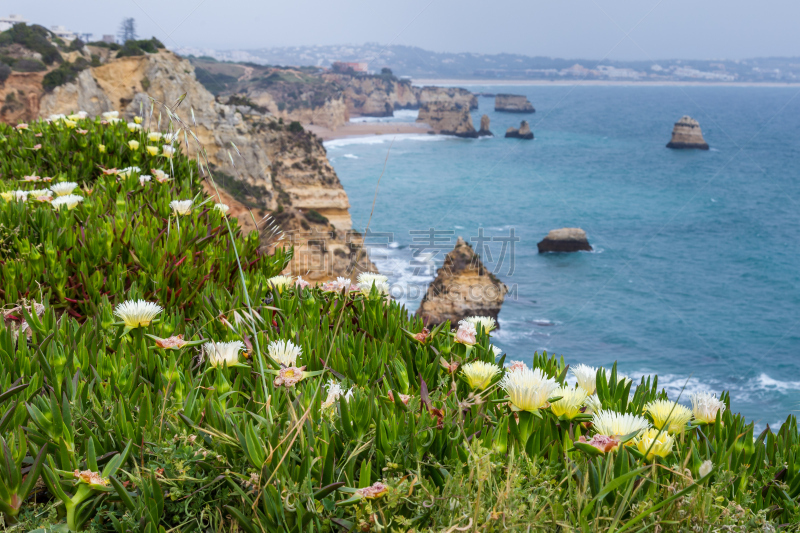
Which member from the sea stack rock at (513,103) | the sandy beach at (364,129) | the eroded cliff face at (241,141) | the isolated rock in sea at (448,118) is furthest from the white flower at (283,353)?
the sea stack rock at (513,103)

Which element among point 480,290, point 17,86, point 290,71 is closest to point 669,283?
point 480,290

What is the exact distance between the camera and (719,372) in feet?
99.9

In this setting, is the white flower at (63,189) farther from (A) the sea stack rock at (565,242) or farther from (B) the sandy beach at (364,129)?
(B) the sandy beach at (364,129)

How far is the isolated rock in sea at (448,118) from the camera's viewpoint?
10444cm

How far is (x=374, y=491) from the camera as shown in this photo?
1188 millimetres

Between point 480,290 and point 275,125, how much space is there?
17.9 metres

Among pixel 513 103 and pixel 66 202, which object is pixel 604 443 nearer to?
pixel 66 202

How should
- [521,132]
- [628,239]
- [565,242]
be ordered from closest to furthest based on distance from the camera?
1. [565,242]
2. [628,239]
3. [521,132]

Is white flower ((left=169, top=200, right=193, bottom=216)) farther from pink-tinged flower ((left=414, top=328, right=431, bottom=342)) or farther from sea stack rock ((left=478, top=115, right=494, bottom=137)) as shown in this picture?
sea stack rock ((left=478, top=115, right=494, bottom=137))

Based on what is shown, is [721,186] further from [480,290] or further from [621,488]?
[621,488]

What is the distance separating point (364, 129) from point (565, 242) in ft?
219

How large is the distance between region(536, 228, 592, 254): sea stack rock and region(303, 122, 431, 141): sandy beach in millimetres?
55792

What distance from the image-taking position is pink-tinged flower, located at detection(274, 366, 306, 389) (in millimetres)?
1610

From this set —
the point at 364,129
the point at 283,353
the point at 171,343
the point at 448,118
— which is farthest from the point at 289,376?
the point at 448,118
